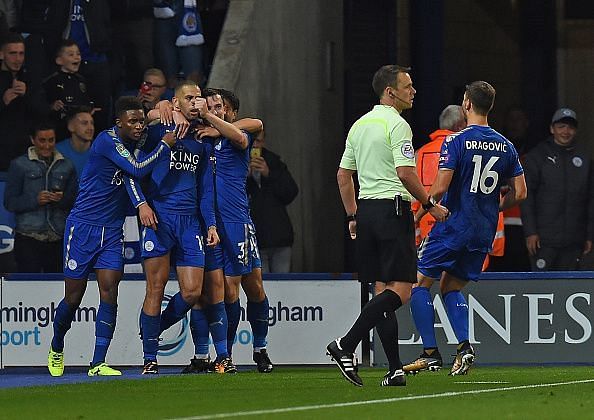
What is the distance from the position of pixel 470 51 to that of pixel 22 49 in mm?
7869

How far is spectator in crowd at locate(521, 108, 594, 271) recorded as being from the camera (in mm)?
18438

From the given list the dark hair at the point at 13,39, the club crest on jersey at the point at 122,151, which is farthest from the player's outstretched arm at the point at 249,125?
the dark hair at the point at 13,39

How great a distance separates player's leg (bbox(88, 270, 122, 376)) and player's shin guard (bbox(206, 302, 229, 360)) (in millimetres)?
870

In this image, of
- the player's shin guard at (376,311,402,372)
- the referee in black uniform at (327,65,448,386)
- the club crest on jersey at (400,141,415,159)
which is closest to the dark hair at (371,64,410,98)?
the referee in black uniform at (327,65,448,386)

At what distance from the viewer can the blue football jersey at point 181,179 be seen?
15297mm

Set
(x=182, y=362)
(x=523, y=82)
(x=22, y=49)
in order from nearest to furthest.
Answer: (x=182, y=362)
(x=22, y=49)
(x=523, y=82)

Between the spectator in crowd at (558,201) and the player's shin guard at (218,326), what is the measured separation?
410cm

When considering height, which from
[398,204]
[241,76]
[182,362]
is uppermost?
[241,76]

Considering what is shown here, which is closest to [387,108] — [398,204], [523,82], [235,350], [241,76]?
[398,204]

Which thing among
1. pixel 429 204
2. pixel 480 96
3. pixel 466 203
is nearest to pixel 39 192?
pixel 466 203

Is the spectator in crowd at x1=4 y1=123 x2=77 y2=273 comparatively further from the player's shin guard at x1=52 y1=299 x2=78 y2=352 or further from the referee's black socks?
the referee's black socks

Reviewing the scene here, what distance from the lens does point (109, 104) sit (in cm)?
1941

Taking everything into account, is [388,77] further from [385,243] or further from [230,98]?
[230,98]

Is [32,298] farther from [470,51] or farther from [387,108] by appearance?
[470,51]
